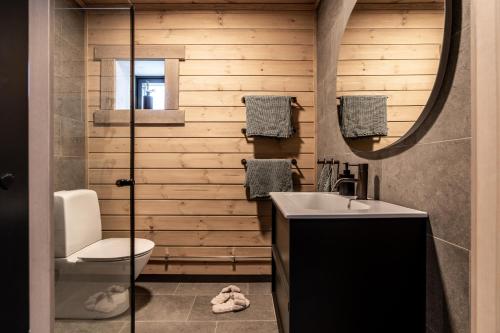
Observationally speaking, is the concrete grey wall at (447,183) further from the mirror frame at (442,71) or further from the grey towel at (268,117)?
the grey towel at (268,117)

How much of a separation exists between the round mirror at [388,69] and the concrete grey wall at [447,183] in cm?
5

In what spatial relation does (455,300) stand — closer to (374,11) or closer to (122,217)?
(374,11)

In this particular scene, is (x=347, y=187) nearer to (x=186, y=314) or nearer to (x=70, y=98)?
Answer: (x=186, y=314)

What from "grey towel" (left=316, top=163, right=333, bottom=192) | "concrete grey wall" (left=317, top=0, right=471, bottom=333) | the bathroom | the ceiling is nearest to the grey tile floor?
A: the bathroom

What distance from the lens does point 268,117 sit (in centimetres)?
247

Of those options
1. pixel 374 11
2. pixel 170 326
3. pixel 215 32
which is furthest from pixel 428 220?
pixel 215 32

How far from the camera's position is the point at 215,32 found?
8.51 ft

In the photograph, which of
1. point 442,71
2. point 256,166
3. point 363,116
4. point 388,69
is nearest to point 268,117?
point 256,166

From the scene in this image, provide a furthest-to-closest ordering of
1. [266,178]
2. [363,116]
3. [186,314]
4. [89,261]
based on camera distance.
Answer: [266,178], [186,314], [89,261], [363,116]

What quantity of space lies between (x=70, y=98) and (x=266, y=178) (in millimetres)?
1472

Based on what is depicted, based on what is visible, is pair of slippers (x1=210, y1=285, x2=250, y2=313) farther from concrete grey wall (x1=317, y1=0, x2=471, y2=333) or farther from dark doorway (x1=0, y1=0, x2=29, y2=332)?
concrete grey wall (x1=317, y1=0, x2=471, y2=333)

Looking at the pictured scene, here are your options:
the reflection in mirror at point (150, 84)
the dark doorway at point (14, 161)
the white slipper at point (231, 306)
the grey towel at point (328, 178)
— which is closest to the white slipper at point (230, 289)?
the white slipper at point (231, 306)

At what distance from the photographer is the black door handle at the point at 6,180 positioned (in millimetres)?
1066

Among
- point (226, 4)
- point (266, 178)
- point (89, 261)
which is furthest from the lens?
point (226, 4)
